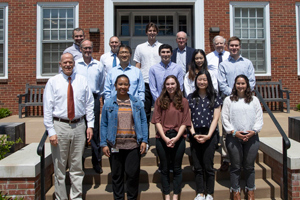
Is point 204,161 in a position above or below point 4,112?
below

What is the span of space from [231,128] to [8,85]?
7674 mm

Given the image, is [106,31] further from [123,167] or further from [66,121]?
[123,167]

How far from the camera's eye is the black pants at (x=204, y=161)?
12.2 feet

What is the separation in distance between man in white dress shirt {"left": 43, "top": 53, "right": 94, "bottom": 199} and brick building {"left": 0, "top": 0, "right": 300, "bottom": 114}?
5.51m

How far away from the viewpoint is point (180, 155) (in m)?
3.66

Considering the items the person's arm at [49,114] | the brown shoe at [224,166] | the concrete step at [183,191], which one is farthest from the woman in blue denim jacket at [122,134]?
the brown shoe at [224,166]

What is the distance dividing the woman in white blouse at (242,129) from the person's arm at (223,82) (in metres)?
0.50

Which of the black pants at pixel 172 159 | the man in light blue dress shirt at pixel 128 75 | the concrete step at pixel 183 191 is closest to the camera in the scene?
the black pants at pixel 172 159

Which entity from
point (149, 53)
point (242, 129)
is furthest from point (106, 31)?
point (242, 129)

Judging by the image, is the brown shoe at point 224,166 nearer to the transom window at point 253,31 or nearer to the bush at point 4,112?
the transom window at point 253,31

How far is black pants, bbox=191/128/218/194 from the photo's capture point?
371 cm

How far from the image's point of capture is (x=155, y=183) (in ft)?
14.0

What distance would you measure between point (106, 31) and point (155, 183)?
5922mm

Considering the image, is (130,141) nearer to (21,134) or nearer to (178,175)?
(178,175)
